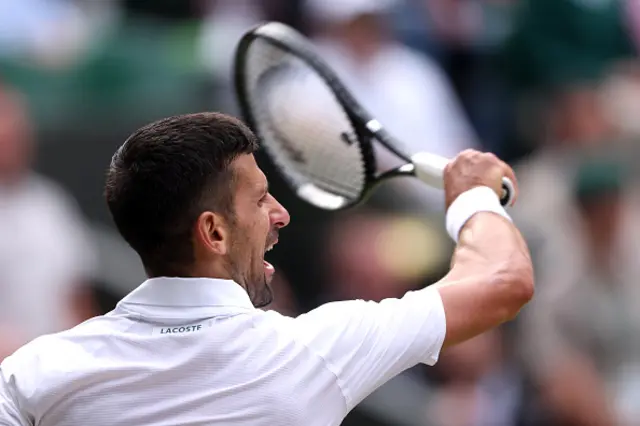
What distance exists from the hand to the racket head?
20.6 inches

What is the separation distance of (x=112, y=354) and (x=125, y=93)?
4.94 meters

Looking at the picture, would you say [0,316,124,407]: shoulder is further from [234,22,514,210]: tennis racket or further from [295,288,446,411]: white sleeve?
[234,22,514,210]: tennis racket

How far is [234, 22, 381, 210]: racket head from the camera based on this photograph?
382cm

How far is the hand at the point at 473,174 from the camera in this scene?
3.21 meters

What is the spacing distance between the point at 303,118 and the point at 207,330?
1548 millimetres

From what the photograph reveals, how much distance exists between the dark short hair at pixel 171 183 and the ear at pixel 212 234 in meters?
0.01

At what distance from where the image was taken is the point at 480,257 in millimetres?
2979

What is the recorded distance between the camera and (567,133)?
26.0ft

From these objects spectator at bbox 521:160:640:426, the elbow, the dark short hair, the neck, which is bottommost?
spectator at bbox 521:160:640:426

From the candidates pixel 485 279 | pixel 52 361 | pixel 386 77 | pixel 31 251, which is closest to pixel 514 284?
pixel 485 279

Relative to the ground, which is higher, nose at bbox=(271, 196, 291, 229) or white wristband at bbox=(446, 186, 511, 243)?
nose at bbox=(271, 196, 291, 229)

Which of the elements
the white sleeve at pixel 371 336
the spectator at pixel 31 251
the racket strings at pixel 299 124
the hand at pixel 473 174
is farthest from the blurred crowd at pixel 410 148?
the white sleeve at pixel 371 336

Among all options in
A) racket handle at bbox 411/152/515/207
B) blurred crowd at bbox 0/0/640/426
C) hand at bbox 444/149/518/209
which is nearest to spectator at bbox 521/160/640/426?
blurred crowd at bbox 0/0/640/426

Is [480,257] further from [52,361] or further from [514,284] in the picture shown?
[52,361]
